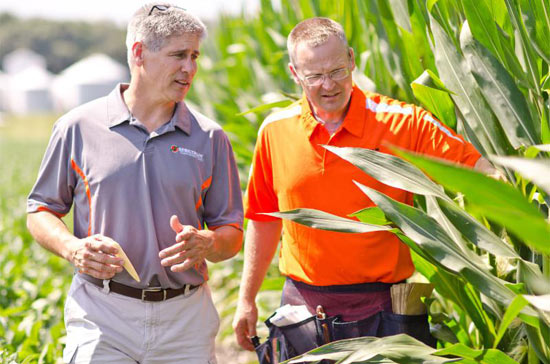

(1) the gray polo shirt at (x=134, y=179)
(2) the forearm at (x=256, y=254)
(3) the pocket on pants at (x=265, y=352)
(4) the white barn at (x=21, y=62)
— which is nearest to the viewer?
(1) the gray polo shirt at (x=134, y=179)

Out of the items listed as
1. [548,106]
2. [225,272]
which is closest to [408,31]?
[548,106]

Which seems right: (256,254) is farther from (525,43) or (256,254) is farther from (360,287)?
(525,43)

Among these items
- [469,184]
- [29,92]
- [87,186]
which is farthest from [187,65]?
[29,92]

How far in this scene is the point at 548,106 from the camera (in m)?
2.44

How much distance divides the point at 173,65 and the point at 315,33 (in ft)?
1.65

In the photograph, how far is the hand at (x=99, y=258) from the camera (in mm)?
2656

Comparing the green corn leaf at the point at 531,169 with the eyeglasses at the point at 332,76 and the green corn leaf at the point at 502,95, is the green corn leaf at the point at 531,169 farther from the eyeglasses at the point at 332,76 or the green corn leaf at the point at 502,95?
the eyeglasses at the point at 332,76

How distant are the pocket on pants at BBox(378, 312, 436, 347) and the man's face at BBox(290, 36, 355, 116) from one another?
747mm

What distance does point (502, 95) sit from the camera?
258cm

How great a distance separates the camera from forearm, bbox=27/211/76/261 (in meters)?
2.82

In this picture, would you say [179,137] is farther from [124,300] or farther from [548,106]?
[548,106]

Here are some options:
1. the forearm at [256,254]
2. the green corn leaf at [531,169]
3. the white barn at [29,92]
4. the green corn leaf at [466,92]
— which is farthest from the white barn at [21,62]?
the green corn leaf at [531,169]

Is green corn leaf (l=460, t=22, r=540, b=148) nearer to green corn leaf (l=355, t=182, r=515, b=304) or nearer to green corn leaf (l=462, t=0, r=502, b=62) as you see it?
green corn leaf (l=462, t=0, r=502, b=62)

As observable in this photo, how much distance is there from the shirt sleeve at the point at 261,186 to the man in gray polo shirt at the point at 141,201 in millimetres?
199
